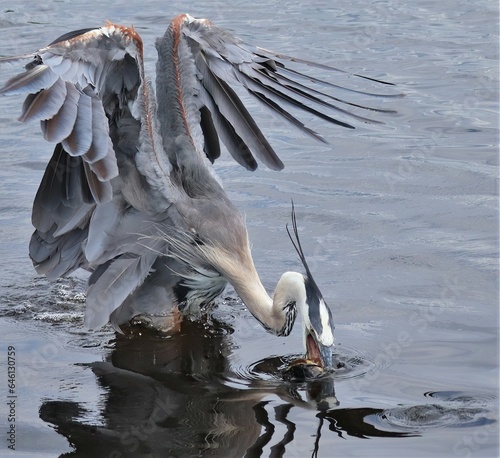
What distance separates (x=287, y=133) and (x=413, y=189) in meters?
1.82

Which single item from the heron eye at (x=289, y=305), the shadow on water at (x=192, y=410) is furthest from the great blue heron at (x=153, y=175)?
the shadow on water at (x=192, y=410)

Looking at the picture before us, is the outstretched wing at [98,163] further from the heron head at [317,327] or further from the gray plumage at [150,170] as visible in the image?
the heron head at [317,327]

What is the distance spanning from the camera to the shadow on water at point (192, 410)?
187 inches

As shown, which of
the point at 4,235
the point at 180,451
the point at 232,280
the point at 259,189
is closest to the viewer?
the point at 180,451

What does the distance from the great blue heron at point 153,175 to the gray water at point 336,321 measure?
300mm

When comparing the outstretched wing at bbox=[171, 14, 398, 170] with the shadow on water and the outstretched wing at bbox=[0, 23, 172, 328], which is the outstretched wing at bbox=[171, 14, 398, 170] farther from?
the shadow on water

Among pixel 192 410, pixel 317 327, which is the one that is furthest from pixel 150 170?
pixel 192 410

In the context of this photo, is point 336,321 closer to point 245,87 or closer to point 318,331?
point 318,331

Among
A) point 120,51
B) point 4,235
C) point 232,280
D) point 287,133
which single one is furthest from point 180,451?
point 287,133

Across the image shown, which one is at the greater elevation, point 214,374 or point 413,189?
point 413,189

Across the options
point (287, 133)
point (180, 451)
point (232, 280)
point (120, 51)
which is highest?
point (120, 51)

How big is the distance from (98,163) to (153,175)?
0.68m

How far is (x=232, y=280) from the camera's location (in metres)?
6.26

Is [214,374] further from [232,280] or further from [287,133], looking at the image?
[287,133]
